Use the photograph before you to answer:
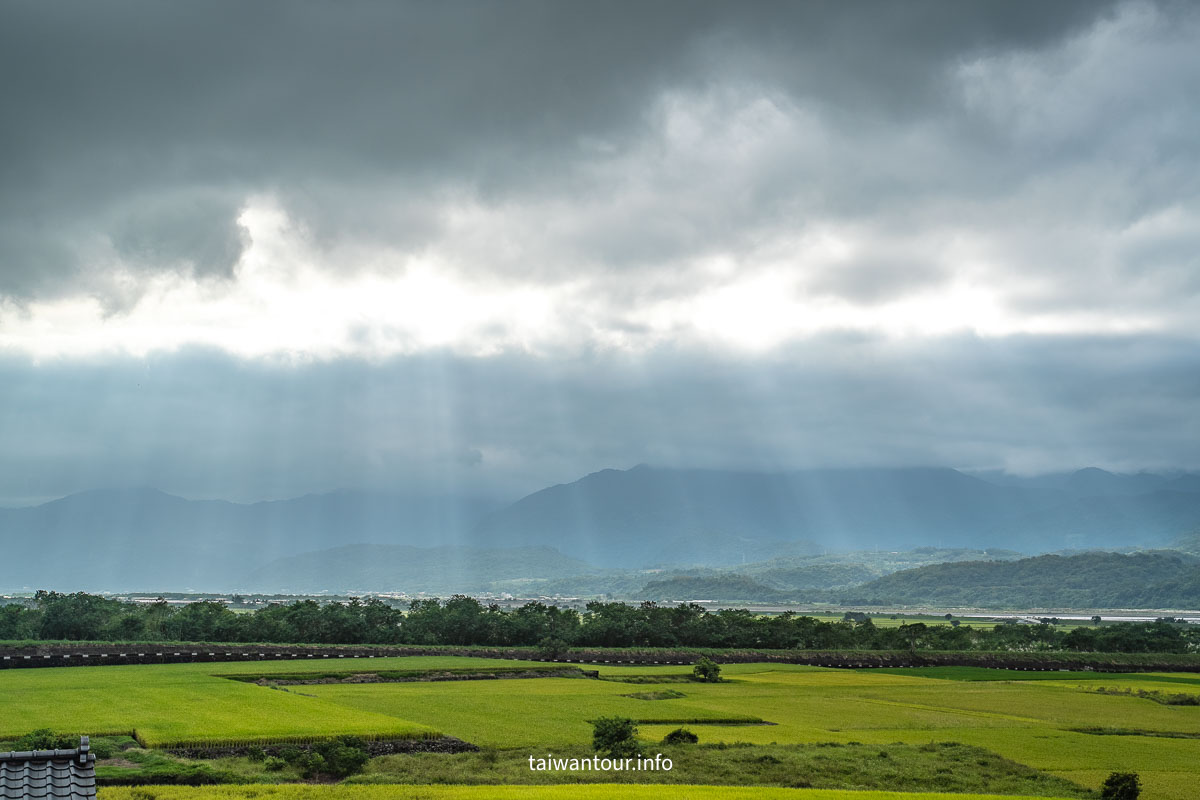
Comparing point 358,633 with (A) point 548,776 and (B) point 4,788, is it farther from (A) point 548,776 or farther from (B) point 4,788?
(B) point 4,788

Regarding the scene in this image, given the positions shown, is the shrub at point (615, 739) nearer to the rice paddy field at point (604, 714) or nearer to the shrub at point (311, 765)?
the rice paddy field at point (604, 714)

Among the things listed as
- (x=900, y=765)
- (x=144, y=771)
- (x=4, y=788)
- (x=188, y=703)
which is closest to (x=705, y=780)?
(x=900, y=765)

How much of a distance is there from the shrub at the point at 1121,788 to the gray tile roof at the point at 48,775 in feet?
79.1

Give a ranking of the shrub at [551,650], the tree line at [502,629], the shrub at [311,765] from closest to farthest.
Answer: the shrub at [311,765] → the shrub at [551,650] → the tree line at [502,629]

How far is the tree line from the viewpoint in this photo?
75.2 metres

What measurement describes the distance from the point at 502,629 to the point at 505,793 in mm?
65784

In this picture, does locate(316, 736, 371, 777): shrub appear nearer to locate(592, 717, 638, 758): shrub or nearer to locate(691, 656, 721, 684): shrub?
locate(592, 717, 638, 758): shrub

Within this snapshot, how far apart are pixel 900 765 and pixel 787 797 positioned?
8.54 m

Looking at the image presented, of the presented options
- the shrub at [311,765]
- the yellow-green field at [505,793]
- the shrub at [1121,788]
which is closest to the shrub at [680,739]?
the yellow-green field at [505,793]

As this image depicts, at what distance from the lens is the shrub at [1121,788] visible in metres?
23.3

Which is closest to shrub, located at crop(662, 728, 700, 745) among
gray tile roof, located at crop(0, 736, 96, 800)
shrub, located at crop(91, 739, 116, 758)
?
shrub, located at crop(91, 739, 116, 758)

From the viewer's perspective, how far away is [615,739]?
27297 millimetres

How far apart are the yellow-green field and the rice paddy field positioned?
91 mm

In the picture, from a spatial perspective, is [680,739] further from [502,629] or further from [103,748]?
[502,629]
